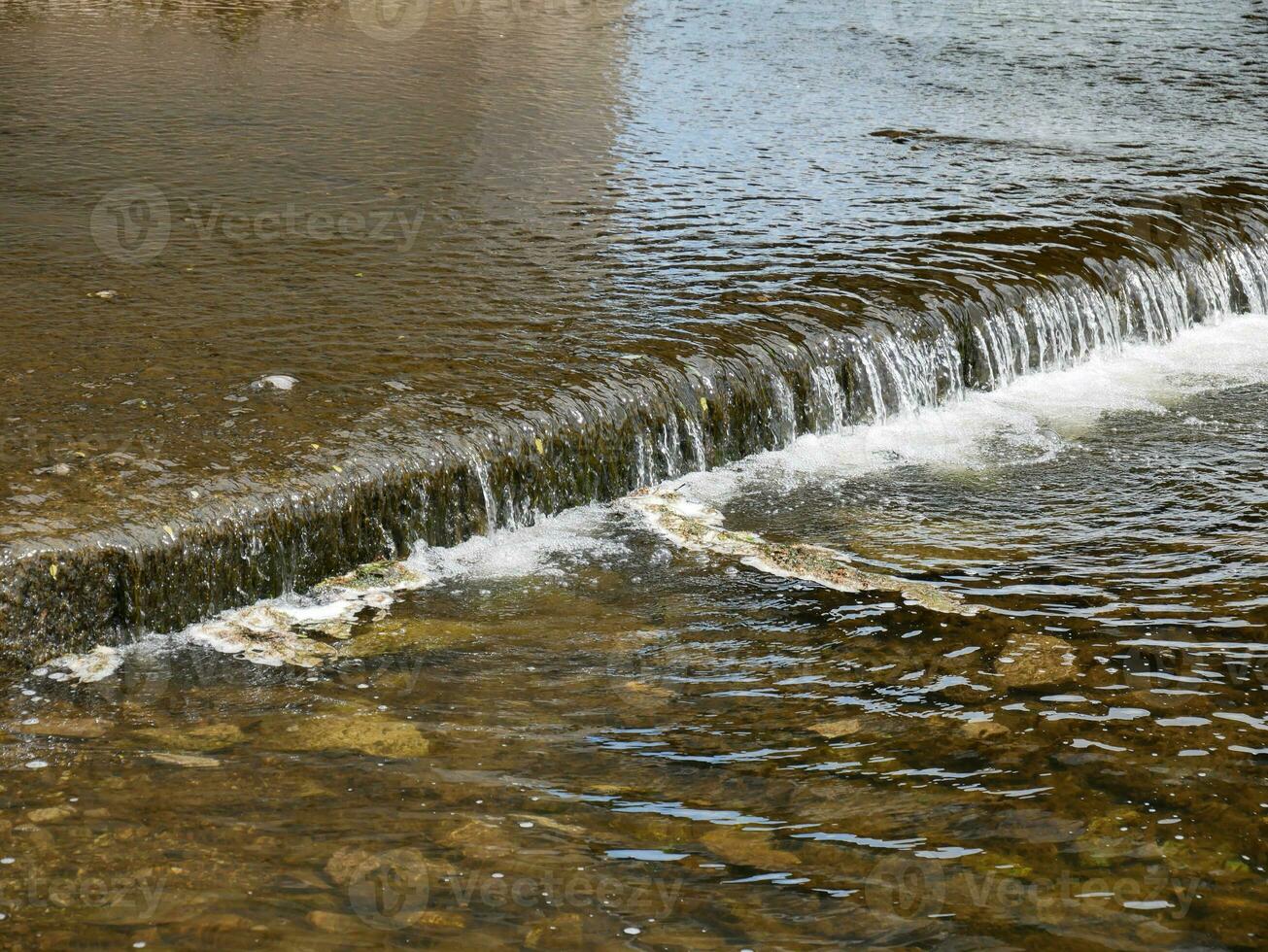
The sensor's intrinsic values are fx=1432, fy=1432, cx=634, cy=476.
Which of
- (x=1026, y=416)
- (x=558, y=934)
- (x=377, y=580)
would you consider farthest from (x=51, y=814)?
(x=1026, y=416)

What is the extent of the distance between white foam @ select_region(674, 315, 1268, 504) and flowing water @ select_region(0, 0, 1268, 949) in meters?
0.04

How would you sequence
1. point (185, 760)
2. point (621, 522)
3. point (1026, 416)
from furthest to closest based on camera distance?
1. point (1026, 416)
2. point (621, 522)
3. point (185, 760)

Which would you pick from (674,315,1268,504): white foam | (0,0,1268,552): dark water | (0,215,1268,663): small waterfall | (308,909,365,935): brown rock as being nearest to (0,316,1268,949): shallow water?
(308,909,365,935): brown rock

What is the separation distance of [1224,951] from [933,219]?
6.11 m

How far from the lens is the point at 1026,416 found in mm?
7438

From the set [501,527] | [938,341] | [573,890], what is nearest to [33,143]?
[501,527]

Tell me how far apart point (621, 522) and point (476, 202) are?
3.40 metres

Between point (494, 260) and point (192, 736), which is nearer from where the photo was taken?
point (192, 736)

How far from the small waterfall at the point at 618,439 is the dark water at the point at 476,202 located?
4.4 inches

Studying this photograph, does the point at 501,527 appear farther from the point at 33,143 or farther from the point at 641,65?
the point at 641,65

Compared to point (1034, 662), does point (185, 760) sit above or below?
below

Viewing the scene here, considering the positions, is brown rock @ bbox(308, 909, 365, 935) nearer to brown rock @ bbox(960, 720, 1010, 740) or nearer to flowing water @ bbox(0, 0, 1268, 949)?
Answer: flowing water @ bbox(0, 0, 1268, 949)

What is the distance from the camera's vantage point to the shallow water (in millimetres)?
3289

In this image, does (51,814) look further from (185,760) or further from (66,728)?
(66,728)
